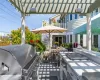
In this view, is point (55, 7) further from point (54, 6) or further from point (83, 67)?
point (83, 67)

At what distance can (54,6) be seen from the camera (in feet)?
37.2

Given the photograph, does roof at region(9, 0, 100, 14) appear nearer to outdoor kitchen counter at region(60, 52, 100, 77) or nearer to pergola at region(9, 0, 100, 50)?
pergola at region(9, 0, 100, 50)

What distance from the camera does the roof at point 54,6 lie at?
10.6m

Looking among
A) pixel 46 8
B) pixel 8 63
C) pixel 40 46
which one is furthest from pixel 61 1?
pixel 8 63

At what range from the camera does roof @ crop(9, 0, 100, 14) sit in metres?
10.6

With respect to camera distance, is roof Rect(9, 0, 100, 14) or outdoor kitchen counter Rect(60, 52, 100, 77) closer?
outdoor kitchen counter Rect(60, 52, 100, 77)

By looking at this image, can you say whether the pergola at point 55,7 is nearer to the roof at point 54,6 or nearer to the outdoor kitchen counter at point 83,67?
the roof at point 54,6

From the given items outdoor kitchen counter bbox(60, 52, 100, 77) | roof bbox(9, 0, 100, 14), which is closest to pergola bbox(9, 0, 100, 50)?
roof bbox(9, 0, 100, 14)

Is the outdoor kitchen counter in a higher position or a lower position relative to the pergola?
lower

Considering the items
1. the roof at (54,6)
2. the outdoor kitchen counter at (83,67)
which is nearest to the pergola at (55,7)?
the roof at (54,6)

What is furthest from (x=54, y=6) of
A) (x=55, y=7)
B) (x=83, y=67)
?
(x=83, y=67)

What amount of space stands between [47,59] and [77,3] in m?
4.47

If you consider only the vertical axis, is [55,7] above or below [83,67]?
above

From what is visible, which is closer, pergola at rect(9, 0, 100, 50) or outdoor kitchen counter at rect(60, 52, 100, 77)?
outdoor kitchen counter at rect(60, 52, 100, 77)
